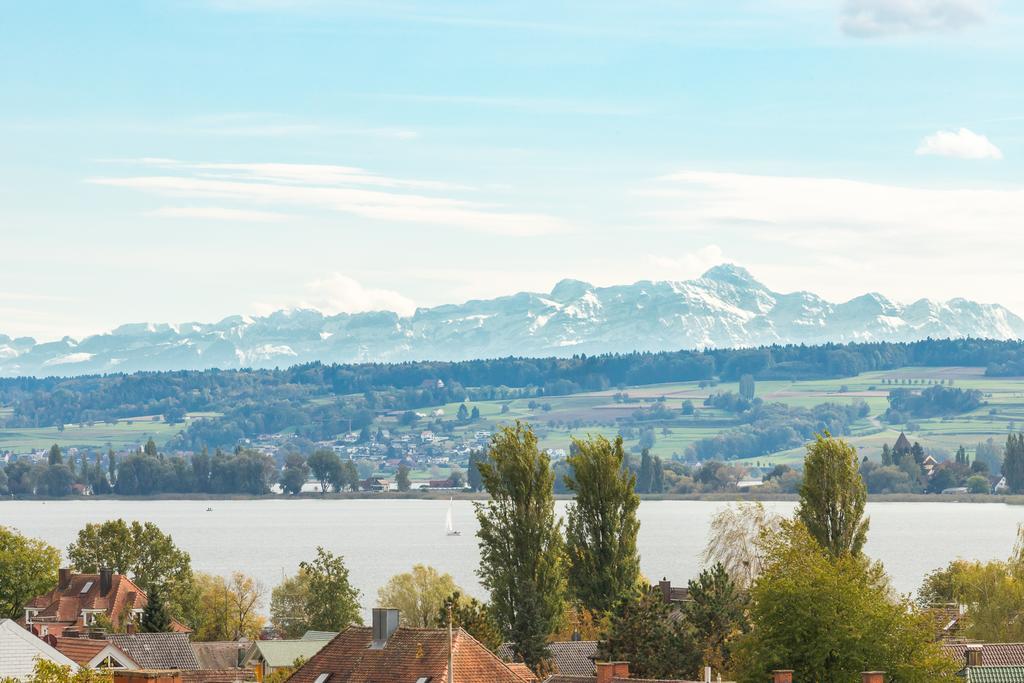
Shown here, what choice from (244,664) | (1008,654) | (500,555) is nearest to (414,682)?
(1008,654)

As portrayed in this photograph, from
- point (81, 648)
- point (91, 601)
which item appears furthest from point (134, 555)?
point (81, 648)

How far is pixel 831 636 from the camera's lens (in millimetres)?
51156

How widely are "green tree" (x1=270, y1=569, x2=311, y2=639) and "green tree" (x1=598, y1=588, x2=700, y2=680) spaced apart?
55.8 m

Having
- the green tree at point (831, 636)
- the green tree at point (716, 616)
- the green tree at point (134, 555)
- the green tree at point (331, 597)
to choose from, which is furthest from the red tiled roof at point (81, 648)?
the green tree at point (134, 555)

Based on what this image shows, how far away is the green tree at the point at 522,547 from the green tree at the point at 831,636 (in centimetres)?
1585

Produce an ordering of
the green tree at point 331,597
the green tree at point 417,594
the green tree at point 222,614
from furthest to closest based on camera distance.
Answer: the green tree at point 222,614, the green tree at point 331,597, the green tree at point 417,594

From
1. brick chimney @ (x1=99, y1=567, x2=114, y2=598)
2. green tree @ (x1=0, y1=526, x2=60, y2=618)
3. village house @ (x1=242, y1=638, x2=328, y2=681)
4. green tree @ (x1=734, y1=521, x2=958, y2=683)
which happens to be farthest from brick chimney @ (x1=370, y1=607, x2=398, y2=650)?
green tree @ (x1=0, y1=526, x2=60, y2=618)

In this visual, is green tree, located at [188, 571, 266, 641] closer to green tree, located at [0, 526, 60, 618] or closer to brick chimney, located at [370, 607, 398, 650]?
green tree, located at [0, 526, 60, 618]

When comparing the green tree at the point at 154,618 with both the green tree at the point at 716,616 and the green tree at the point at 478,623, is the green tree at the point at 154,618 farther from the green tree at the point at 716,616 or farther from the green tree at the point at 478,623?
the green tree at the point at 716,616

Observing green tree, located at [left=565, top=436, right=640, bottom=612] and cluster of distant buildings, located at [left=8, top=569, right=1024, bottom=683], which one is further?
green tree, located at [left=565, top=436, right=640, bottom=612]

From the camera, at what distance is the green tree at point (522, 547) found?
69312 millimetres

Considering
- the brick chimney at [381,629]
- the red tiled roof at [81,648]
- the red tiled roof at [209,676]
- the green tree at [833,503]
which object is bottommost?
the red tiled roof at [209,676]

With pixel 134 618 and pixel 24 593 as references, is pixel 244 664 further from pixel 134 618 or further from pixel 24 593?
pixel 24 593

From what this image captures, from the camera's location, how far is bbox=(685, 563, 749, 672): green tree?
60156 mm
